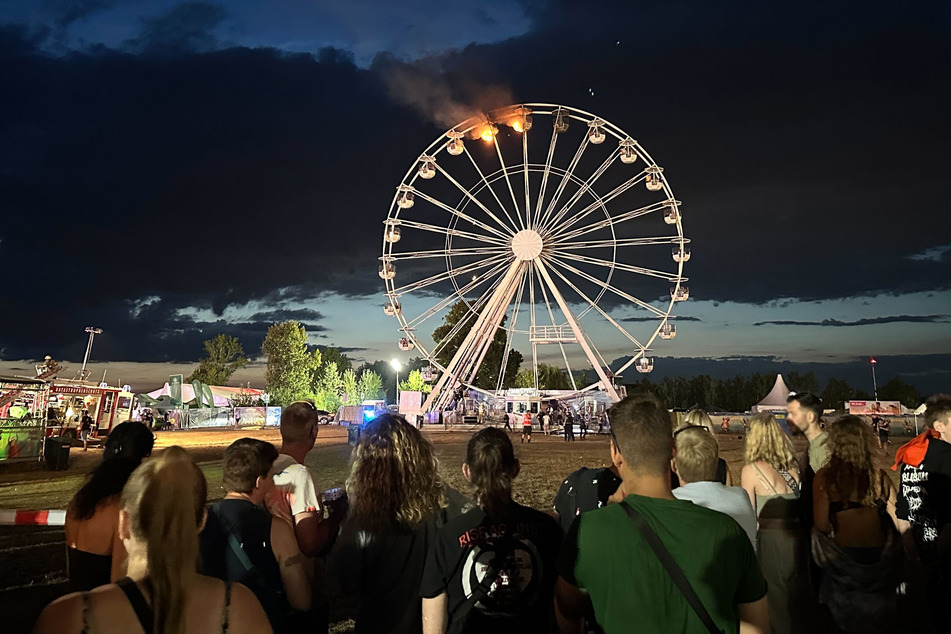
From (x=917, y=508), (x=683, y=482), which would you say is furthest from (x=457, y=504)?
(x=917, y=508)

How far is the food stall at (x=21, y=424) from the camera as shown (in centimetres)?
1742

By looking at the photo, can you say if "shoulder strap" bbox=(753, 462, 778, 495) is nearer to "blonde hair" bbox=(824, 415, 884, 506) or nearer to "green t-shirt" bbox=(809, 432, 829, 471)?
"blonde hair" bbox=(824, 415, 884, 506)

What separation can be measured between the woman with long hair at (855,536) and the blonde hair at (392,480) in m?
2.74

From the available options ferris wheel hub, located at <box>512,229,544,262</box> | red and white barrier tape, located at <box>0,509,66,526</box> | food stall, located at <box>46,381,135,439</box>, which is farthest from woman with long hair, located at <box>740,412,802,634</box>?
ferris wheel hub, located at <box>512,229,544,262</box>

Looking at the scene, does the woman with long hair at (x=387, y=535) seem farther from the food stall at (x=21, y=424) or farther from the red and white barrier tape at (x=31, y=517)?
the food stall at (x=21, y=424)

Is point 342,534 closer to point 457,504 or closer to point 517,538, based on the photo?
point 457,504

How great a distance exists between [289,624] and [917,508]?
4.67 metres

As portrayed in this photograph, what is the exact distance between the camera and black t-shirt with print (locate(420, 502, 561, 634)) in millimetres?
2684

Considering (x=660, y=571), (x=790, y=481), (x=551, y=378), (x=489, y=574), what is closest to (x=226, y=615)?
(x=489, y=574)

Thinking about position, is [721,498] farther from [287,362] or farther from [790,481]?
[287,362]

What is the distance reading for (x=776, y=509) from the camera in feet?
14.3

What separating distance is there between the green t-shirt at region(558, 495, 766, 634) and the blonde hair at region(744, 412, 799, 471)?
2.57 metres

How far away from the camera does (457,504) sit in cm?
314

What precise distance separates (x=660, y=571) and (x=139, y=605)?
1660mm
